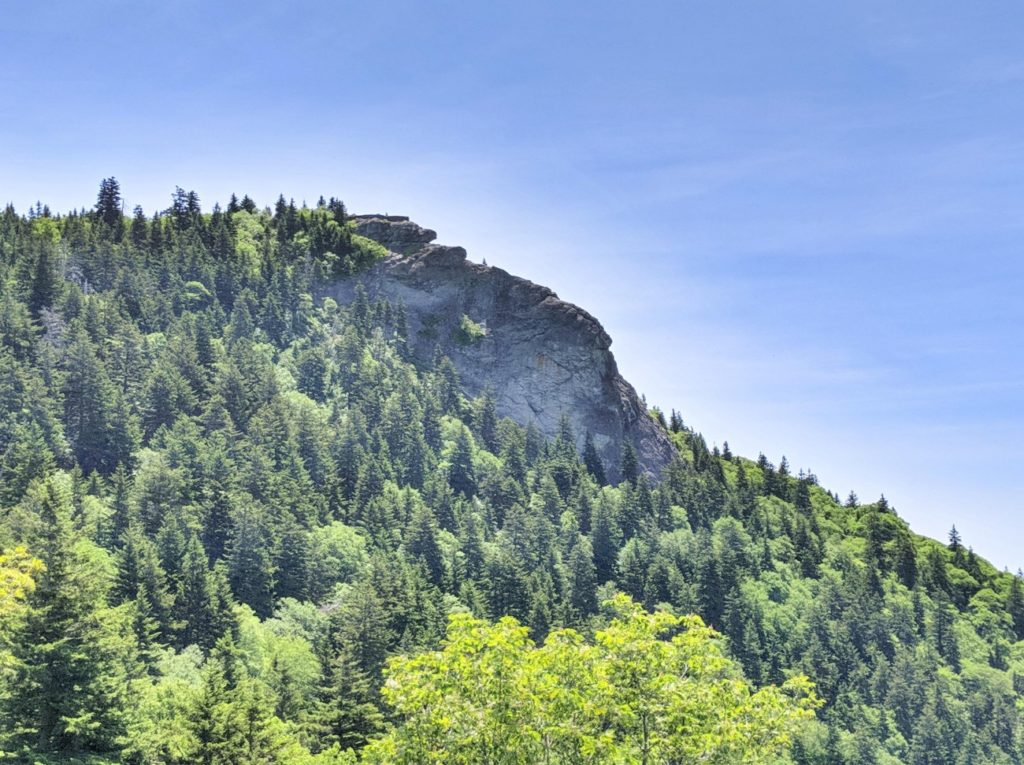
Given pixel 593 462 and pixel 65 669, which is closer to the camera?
pixel 65 669

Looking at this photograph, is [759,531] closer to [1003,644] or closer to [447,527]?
[1003,644]

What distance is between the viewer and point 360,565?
10594 cm

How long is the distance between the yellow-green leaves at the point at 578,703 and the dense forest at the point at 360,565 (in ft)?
0.28

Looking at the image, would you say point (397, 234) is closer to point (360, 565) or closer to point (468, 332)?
point (468, 332)

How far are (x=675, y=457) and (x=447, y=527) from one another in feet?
250

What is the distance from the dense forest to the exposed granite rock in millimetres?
4482

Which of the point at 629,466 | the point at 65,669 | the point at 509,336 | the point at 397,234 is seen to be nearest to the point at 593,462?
the point at 629,466

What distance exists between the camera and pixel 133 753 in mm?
37500

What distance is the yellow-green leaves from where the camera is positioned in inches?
910

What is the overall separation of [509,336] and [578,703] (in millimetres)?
159230

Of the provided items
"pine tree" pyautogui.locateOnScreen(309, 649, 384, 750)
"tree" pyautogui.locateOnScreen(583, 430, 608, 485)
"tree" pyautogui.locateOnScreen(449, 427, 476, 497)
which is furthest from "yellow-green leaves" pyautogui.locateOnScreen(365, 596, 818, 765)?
"tree" pyautogui.locateOnScreen(583, 430, 608, 485)

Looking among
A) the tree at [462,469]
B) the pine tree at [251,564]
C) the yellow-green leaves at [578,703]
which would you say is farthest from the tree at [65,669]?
the tree at [462,469]

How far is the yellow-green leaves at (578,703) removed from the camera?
2311 centimetres

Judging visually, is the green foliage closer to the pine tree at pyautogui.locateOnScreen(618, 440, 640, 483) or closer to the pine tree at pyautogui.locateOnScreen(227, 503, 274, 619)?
the pine tree at pyautogui.locateOnScreen(618, 440, 640, 483)
